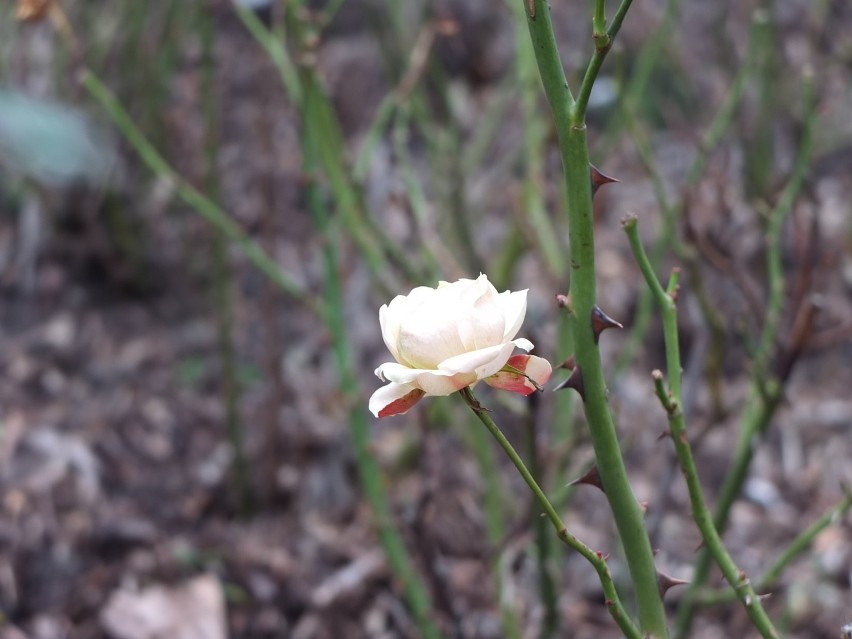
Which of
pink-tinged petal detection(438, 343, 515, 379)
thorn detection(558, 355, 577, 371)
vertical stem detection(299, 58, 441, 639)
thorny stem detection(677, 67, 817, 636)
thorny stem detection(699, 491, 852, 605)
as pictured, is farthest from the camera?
vertical stem detection(299, 58, 441, 639)

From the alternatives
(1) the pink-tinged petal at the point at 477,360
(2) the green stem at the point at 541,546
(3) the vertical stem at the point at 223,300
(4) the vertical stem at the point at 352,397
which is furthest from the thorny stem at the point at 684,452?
(3) the vertical stem at the point at 223,300

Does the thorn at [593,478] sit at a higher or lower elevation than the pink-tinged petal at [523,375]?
lower

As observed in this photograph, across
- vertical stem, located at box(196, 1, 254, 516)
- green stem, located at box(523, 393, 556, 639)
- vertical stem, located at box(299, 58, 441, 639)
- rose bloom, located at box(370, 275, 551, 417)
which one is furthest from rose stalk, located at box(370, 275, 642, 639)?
vertical stem, located at box(196, 1, 254, 516)

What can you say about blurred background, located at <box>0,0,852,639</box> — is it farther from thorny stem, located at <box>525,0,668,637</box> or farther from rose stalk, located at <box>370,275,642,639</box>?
rose stalk, located at <box>370,275,642,639</box>

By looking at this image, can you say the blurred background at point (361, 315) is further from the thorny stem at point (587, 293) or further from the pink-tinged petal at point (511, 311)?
the pink-tinged petal at point (511, 311)

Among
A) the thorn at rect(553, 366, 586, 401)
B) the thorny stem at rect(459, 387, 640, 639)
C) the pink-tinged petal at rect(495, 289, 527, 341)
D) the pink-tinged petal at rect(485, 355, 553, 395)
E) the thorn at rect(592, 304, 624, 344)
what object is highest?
the pink-tinged petal at rect(495, 289, 527, 341)

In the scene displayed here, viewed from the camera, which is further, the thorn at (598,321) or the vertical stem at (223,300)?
the vertical stem at (223,300)

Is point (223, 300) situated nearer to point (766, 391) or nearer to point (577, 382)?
point (766, 391)
